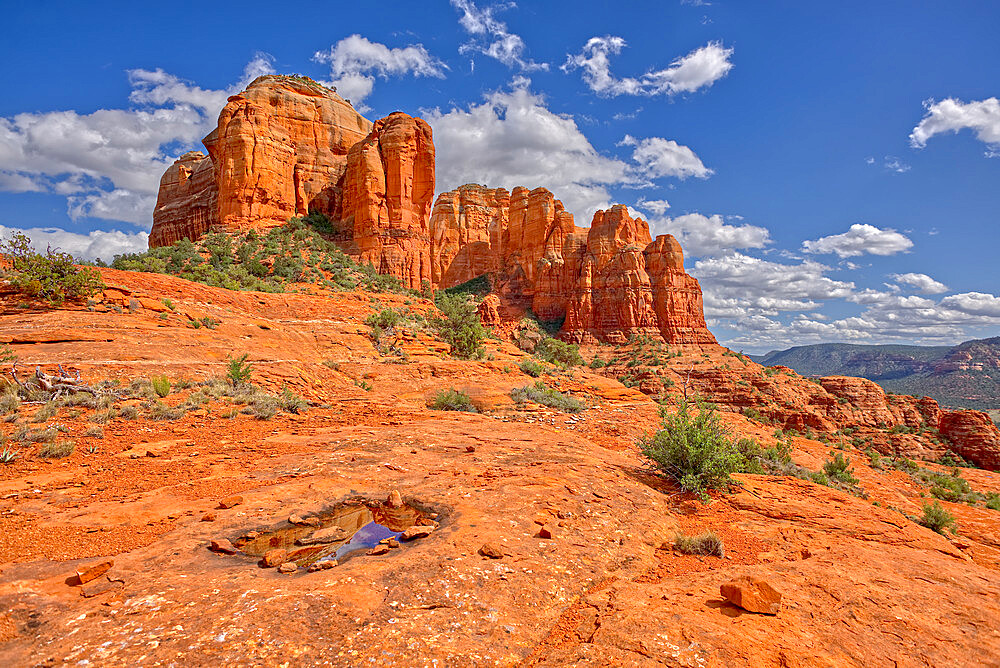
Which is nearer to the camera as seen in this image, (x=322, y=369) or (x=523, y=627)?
(x=523, y=627)

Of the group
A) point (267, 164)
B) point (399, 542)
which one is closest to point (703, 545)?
point (399, 542)

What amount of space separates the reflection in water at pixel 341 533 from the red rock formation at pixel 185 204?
125 feet

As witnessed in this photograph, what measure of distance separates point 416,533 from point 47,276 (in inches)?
646

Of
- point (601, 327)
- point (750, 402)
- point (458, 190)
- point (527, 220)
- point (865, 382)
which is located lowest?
point (750, 402)

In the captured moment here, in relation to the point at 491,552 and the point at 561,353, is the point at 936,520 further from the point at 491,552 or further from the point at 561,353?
the point at 561,353

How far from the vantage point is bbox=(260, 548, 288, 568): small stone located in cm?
410

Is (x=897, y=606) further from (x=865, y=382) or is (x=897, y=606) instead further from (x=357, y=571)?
(x=865, y=382)

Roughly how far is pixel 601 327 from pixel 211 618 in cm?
5805

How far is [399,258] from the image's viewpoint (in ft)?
117

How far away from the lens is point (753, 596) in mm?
3654

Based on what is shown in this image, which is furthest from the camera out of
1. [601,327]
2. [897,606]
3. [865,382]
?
[601,327]

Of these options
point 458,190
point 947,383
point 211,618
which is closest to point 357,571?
point 211,618

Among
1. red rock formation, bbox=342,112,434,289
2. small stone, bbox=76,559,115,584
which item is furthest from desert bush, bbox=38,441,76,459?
red rock formation, bbox=342,112,434,289

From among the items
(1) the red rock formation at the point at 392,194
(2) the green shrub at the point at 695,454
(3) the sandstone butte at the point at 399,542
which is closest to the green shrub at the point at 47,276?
(3) the sandstone butte at the point at 399,542
